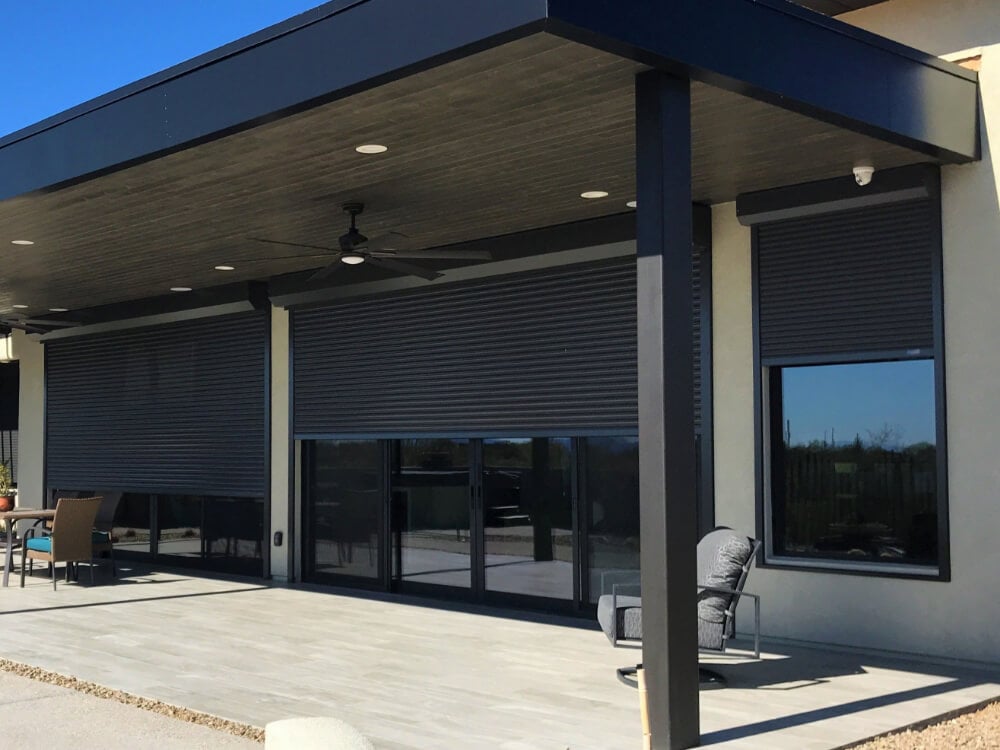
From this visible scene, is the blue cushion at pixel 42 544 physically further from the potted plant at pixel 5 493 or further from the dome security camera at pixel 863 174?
the dome security camera at pixel 863 174

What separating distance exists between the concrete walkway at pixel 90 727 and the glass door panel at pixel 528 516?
3.87 m

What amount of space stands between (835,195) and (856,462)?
1.76 m

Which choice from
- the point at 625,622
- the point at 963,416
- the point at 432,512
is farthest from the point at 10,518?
the point at 963,416

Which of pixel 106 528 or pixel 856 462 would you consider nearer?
pixel 856 462

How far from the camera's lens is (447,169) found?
271 inches

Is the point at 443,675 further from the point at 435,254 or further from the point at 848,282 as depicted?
the point at 848,282

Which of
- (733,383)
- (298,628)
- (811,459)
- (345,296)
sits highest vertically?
(345,296)

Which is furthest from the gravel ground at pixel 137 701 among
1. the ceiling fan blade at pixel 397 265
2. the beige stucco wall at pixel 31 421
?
the beige stucco wall at pixel 31 421

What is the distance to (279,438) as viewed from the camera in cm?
1135

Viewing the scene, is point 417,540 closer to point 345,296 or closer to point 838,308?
point 345,296

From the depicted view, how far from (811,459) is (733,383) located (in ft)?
2.42

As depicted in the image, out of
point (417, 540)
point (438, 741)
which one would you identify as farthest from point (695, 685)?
point (417, 540)

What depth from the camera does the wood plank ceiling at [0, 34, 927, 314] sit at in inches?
211

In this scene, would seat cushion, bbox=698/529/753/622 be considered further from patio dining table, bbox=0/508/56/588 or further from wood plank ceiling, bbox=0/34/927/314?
patio dining table, bbox=0/508/56/588
